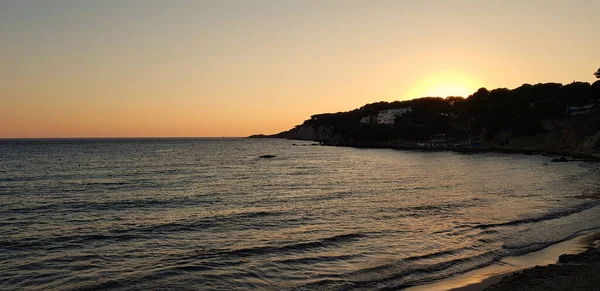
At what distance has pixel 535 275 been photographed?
1273 centimetres

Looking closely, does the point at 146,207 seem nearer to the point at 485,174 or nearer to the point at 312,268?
the point at 312,268

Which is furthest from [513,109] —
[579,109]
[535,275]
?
[535,275]

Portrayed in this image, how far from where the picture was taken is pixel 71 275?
14.2 m

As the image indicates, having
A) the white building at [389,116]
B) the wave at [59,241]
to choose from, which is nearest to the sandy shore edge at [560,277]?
the wave at [59,241]

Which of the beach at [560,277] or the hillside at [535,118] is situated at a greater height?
the hillside at [535,118]

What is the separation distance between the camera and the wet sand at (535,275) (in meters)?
11.9

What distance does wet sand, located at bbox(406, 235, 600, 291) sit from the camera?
11867mm

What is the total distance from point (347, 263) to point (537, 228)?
1117 cm

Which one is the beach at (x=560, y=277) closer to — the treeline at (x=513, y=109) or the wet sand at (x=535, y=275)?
the wet sand at (x=535, y=275)

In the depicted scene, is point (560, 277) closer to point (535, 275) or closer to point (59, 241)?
point (535, 275)

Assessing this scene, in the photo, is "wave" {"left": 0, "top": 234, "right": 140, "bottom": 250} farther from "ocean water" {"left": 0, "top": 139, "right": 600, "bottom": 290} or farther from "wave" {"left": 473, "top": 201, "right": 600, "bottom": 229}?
"wave" {"left": 473, "top": 201, "right": 600, "bottom": 229}

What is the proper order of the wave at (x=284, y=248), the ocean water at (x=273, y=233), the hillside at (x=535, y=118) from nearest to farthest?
the ocean water at (x=273, y=233) → the wave at (x=284, y=248) → the hillside at (x=535, y=118)

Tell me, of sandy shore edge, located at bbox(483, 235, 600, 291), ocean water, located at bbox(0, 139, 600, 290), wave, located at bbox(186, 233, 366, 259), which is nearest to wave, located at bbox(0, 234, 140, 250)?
ocean water, located at bbox(0, 139, 600, 290)

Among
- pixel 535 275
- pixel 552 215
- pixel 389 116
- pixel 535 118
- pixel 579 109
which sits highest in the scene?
pixel 389 116
